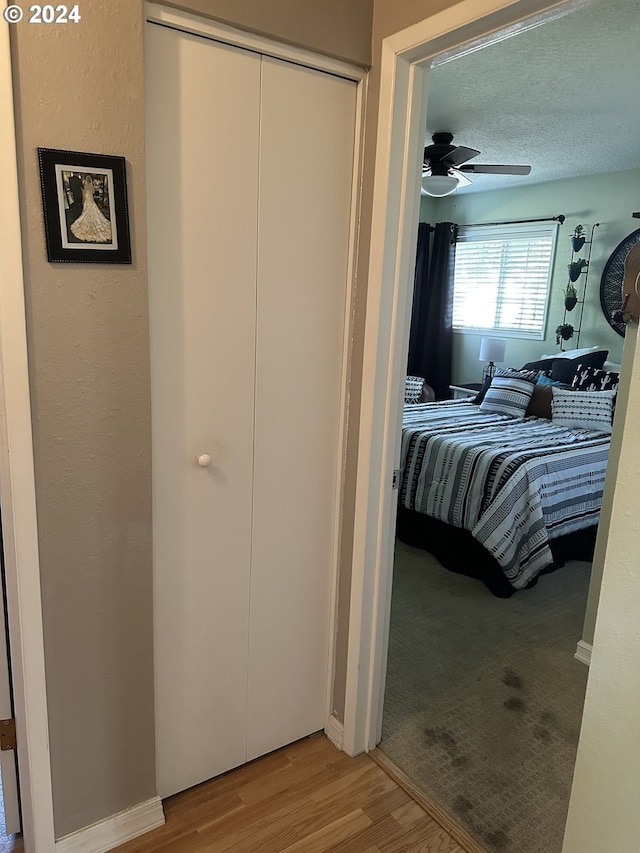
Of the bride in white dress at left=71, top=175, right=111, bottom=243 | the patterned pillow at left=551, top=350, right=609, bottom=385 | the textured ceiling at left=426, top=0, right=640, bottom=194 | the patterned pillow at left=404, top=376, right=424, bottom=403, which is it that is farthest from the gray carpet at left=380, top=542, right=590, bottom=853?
the textured ceiling at left=426, top=0, right=640, bottom=194

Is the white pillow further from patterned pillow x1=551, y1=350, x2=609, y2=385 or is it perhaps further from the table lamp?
the table lamp

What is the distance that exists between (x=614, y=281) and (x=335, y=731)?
4.18 m

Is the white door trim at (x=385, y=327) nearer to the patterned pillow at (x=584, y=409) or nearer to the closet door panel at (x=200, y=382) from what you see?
the closet door panel at (x=200, y=382)

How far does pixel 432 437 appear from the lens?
3656mm

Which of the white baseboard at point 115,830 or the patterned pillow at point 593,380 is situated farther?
the patterned pillow at point 593,380

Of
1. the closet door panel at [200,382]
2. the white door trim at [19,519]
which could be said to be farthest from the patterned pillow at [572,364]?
the white door trim at [19,519]

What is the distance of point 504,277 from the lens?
5773 mm

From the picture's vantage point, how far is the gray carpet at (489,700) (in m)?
1.87

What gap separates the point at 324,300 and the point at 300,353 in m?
0.17

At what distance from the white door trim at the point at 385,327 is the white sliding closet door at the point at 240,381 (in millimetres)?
115

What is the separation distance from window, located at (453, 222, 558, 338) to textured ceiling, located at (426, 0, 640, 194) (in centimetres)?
83

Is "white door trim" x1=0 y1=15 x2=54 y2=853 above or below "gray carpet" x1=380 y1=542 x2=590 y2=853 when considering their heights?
above

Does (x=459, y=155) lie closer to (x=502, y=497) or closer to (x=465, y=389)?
(x=502, y=497)

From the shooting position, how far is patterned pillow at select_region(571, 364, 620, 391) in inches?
169
